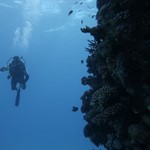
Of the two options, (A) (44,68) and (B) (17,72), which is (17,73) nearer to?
(B) (17,72)

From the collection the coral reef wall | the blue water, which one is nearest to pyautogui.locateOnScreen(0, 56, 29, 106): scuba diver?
the coral reef wall

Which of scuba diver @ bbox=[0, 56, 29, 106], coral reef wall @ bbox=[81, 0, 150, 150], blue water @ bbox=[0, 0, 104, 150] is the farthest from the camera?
blue water @ bbox=[0, 0, 104, 150]

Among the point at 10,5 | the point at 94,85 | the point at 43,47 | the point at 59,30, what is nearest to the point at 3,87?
the point at 43,47

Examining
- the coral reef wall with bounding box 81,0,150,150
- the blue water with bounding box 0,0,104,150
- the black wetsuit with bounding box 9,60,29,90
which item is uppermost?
the blue water with bounding box 0,0,104,150

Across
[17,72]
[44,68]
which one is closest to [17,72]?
[17,72]

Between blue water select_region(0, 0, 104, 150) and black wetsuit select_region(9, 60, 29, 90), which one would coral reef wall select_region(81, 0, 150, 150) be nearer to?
black wetsuit select_region(9, 60, 29, 90)

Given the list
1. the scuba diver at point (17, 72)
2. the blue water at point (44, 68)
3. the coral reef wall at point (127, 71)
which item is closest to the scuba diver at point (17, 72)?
the scuba diver at point (17, 72)

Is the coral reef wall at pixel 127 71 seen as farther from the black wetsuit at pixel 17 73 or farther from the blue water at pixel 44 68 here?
the blue water at pixel 44 68

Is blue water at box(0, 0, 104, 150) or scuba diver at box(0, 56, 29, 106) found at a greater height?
blue water at box(0, 0, 104, 150)

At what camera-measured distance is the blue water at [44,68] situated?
170 ft

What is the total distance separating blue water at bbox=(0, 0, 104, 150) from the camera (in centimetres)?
5194

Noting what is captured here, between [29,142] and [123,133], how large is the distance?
11863 cm

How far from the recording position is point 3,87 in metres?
143

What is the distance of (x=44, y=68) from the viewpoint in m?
130
